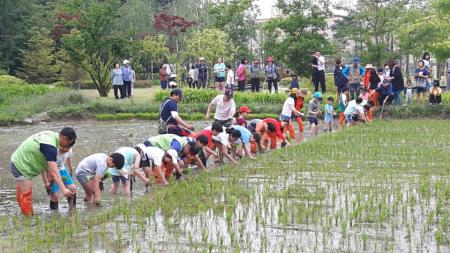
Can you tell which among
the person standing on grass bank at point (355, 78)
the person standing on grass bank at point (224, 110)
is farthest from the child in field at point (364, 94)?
the person standing on grass bank at point (224, 110)

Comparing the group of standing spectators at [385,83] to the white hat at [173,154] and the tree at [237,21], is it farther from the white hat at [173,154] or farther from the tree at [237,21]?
the tree at [237,21]

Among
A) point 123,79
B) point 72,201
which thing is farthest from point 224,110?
point 123,79

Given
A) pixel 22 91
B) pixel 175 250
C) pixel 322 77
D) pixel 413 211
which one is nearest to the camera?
pixel 175 250

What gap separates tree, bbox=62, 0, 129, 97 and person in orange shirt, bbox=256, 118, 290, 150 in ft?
47.8

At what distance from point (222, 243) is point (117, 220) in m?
1.74

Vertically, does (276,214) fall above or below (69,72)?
below

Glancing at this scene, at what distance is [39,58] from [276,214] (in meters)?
31.1

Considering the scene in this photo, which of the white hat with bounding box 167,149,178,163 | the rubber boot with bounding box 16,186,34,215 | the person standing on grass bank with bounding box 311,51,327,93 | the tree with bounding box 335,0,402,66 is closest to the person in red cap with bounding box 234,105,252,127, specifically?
the white hat with bounding box 167,149,178,163

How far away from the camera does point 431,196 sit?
8.82 metres

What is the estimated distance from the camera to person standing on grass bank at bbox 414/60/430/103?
2080cm

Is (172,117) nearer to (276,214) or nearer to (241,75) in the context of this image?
→ (276,214)

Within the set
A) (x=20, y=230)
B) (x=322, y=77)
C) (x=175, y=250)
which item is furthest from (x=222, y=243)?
(x=322, y=77)

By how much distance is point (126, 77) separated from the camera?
25750 mm

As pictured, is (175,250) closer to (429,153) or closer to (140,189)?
(140,189)
